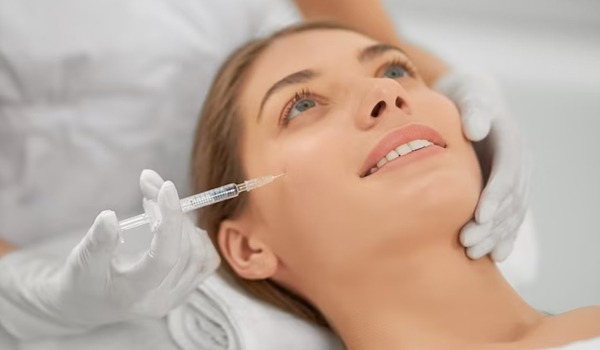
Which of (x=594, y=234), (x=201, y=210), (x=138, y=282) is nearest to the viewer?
(x=138, y=282)

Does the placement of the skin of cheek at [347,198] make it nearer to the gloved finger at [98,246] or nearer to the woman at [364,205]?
the woman at [364,205]

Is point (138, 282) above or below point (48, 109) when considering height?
below

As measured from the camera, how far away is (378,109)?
3.94 feet

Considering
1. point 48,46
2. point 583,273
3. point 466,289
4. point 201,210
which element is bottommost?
point 466,289

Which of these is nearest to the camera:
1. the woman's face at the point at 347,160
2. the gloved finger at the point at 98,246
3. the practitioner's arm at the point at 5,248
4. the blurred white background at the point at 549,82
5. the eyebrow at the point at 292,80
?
the gloved finger at the point at 98,246

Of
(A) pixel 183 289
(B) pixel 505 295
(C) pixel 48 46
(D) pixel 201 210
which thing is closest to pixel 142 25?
→ (C) pixel 48 46

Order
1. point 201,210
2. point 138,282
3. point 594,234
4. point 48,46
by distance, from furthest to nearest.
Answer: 1. point 594,234
2. point 48,46
3. point 201,210
4. point 138,282

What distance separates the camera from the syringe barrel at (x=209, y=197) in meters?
1.15

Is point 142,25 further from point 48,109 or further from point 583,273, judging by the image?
point 583,273

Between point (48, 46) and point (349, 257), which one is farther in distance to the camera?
point (48, 46)

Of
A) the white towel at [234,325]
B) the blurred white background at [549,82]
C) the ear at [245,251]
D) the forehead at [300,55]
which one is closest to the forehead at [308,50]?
the forehead at [300,55]

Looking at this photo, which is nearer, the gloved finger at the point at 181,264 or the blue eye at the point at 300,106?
the gloved finger at the point at 181,264

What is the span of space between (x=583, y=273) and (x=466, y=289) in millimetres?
454

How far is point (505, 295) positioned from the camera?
4.03 ft
